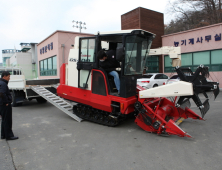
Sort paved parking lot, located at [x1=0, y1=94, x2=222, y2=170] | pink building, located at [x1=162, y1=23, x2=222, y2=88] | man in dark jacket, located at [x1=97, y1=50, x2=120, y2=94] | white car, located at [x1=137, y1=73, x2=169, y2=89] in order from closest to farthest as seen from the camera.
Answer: paved parking lot, located at [x1=0, y1=94, x2=222, y2=170], man in dark jacket, located at [x1=97, y1=50, x2=120, y2=94], white car, located at [x1=137, y1=73, x2=169, y2=89], pink building, located at [x1=162, y1=23, x2=222, y2=88]

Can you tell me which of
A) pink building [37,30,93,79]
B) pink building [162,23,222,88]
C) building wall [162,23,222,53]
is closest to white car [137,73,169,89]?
pink building [162,23,222,88]

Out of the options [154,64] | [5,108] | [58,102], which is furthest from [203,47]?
[5,108]

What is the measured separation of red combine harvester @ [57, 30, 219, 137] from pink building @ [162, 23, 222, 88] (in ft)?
36.1

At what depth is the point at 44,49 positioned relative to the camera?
2089cm

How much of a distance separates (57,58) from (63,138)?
44.3ft

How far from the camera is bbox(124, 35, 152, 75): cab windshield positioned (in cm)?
506

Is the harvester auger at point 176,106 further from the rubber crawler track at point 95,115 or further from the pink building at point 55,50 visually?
the pink building at point 55,50

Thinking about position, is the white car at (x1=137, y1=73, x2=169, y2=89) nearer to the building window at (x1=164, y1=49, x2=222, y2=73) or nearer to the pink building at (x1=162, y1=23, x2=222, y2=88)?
the building window at (x1=164, y1=49, x2=222, y2=73)

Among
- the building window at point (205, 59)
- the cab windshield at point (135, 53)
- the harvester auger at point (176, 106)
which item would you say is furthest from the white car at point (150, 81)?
the harvester auger at point (176, 106)

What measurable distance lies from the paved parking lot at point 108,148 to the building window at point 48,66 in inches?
526

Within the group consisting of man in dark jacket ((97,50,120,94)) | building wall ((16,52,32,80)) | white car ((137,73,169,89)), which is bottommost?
white car ((137,73,169,89))

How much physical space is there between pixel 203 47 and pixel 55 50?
1340cm

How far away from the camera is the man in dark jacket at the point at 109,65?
5398mm

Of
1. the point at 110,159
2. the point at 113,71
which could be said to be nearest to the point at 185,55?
the point at 113,71
